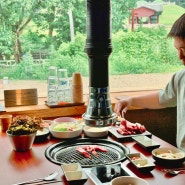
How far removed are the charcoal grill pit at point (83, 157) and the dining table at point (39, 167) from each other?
4 cm

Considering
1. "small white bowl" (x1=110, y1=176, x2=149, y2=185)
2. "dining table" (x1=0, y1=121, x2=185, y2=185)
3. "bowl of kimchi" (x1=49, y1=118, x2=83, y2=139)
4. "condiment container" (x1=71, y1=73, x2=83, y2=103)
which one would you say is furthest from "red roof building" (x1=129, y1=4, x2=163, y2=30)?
"small white bowl" (x1=110, y1=176, x2=149, y2=185)

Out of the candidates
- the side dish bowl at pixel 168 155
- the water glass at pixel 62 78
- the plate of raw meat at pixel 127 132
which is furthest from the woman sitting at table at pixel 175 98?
the water glass at pixel 62 78

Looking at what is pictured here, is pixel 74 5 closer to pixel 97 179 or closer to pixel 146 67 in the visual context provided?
pixel 146 67

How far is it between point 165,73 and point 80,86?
1086mm

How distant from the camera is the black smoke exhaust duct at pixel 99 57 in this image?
1.64m

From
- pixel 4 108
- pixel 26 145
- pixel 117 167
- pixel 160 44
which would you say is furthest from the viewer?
pixel 160 44

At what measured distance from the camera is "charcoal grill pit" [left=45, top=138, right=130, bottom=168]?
2012 millimetres

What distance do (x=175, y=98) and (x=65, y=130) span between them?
0.92 metres

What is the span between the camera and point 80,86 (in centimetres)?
319

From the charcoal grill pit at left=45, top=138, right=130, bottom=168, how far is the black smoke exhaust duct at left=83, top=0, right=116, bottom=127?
324mm

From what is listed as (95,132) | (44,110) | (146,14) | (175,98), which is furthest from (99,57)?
(146,14)

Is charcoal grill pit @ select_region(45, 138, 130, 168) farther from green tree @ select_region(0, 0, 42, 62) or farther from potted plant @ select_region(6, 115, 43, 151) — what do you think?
green tree @ select_region(0, 0, 42, 62)

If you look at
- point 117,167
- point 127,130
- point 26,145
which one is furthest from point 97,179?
point 127,130

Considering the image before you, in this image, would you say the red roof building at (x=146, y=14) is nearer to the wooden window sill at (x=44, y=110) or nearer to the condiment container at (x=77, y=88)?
the condiment container at (x=77, y=88)
